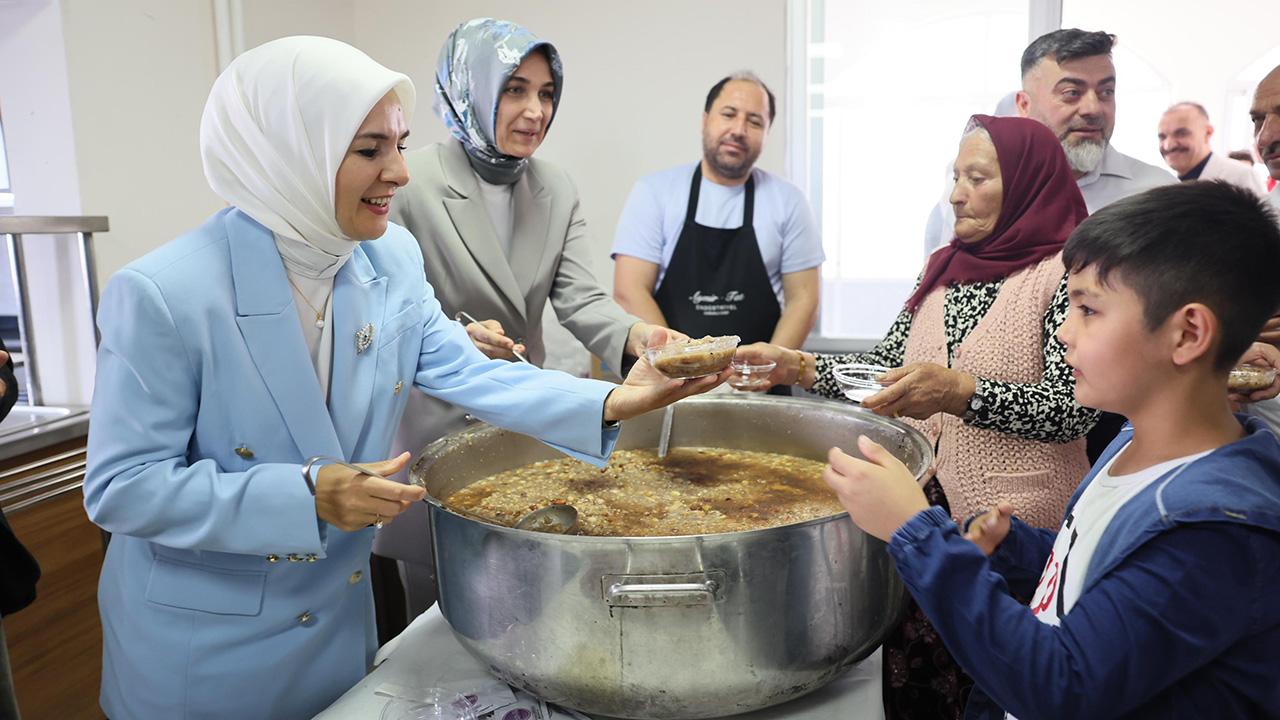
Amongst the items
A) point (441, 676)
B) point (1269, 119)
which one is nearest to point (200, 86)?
point (441, 676)

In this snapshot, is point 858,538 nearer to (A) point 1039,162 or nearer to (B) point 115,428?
(B) point 115,428

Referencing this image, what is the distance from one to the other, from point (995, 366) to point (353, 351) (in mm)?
1180

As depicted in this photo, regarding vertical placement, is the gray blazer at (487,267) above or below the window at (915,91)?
below

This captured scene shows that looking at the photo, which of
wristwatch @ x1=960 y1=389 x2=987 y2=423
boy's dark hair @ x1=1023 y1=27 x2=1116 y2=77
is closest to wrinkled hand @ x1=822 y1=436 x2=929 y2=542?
wristwatch @ x1=960 y1=389 x2=987 y2=423

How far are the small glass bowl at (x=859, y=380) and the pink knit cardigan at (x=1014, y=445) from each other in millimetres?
193

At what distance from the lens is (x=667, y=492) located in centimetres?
159

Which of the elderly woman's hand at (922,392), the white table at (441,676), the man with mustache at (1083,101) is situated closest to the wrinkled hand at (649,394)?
the elderly woman's hand at (922,392)

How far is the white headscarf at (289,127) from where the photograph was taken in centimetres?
123

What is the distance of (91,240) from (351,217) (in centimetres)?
195

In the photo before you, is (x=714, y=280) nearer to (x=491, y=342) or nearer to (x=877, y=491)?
(x=491, y=342)

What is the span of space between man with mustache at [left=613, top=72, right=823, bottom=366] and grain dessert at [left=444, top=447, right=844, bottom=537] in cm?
143

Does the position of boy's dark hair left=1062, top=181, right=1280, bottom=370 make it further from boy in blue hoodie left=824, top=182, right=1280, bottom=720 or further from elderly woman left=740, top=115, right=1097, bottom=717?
elderly woman left=740, top=115, right=1097, bottom=717

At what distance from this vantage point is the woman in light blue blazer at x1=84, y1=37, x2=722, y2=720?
1148 millimetres

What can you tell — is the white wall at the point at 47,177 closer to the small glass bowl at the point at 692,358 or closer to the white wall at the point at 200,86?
the white wall at the point at 200,86
